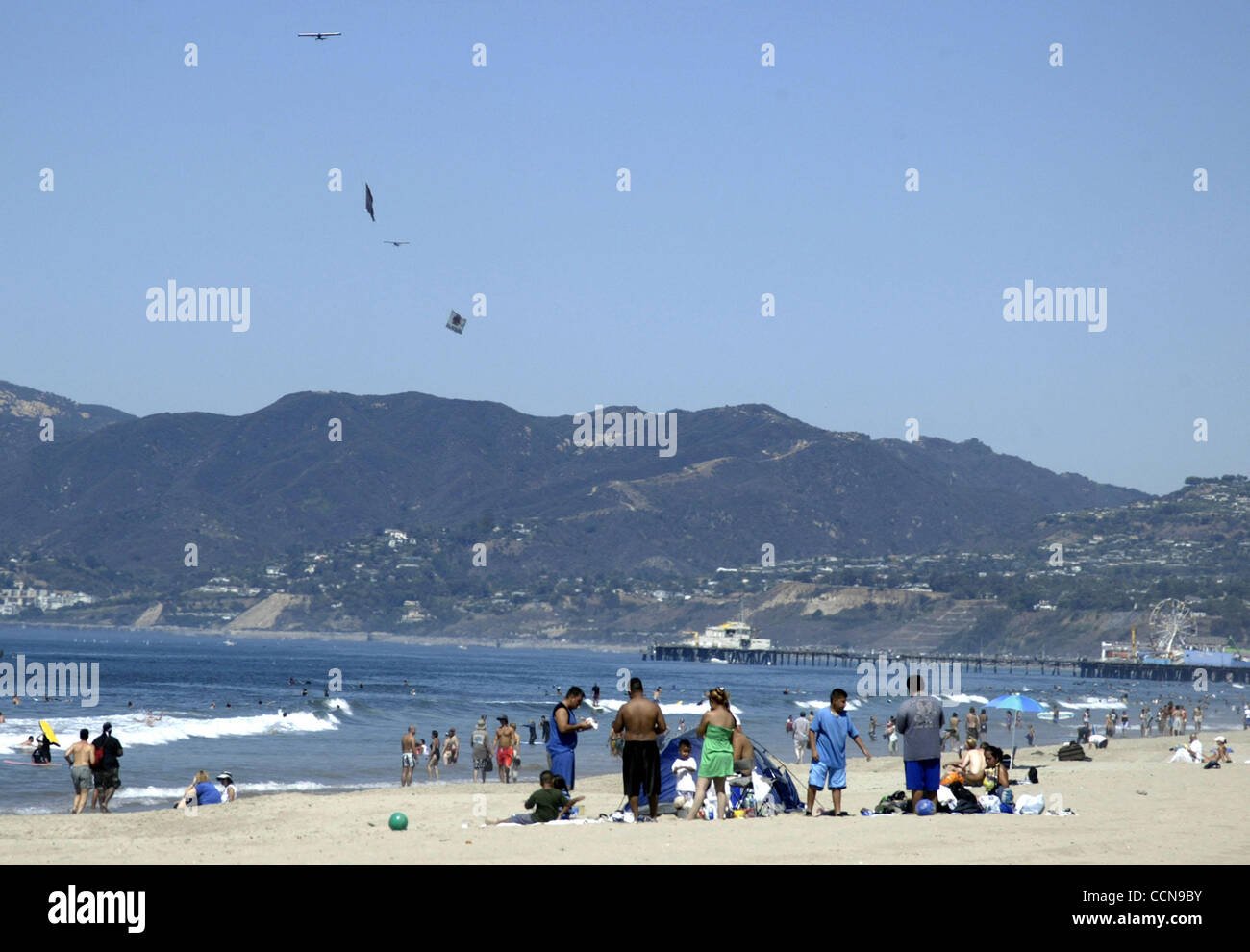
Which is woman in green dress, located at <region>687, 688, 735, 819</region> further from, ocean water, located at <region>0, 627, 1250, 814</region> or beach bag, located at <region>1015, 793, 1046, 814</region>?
ocean water, located at <region>0, 627, 1250, 814</region>

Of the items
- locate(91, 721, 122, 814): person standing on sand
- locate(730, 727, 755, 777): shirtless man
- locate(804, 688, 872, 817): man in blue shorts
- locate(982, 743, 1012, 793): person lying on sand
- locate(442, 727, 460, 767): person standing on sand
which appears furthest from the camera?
locate(442, 727, 460, 767): person standing on sand

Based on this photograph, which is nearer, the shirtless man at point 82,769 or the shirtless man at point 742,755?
the shirtless man at point 742,755

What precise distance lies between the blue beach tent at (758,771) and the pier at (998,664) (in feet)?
471

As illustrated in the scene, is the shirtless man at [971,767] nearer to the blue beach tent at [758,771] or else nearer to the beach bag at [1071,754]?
the blue beach tent at [758,771]

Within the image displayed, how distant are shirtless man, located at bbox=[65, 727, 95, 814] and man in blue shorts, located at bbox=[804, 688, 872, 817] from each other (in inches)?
459

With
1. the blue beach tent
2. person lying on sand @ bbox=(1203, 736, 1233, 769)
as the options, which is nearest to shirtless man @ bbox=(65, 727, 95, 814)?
the blue beach tent

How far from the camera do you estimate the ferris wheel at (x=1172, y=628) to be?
530ft

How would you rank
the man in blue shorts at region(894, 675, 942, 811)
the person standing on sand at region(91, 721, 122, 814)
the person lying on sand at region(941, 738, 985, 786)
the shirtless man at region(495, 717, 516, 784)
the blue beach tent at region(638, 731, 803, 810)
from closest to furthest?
1. the man in blue shorts at region(894, 675, 942, 811)
2. the blue beach tent at region(638, 731, 803, 810)
3. the person lying on sand at region(941, 738, 985, 786)
4. the person standing on sand at region(91, 721, 122, 814)
5. the shirtless man at region(495, 717, 516, 784)

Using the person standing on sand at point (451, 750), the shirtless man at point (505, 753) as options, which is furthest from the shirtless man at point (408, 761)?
the person standing on sand at point (451, 750)

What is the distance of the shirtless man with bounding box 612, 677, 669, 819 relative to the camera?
14.2m

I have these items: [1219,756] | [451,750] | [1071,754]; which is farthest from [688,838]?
[1071,754]

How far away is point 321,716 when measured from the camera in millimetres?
55406

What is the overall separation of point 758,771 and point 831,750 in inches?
73.6
